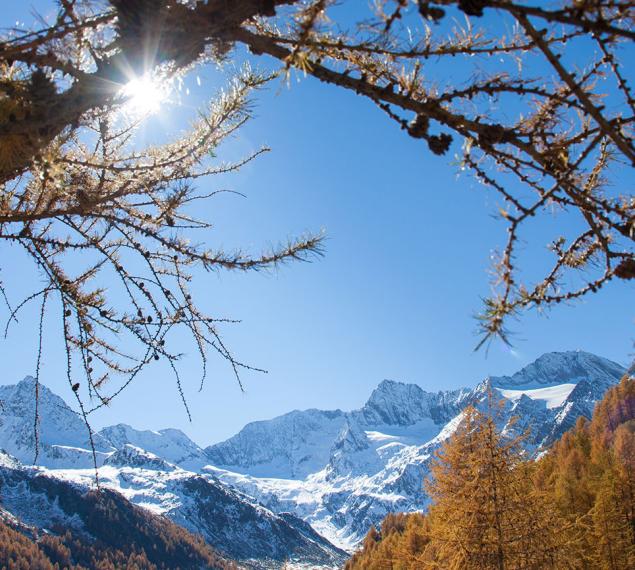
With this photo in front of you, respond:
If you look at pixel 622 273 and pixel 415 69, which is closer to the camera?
pixel 622 273

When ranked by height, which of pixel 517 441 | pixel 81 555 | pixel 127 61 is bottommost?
pixel 81 555

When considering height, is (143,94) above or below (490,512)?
above

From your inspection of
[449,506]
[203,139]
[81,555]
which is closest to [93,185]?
[203,139]

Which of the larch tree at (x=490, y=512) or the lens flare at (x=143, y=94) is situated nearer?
the lens flare at (x=143, y=94)

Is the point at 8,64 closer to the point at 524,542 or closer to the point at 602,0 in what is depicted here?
the point at 602,0

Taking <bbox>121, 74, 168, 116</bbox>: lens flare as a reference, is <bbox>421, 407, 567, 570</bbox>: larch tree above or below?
below

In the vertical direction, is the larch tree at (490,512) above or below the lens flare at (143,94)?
below

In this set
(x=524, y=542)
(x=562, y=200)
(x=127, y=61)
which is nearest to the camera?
(x=562, y=200)

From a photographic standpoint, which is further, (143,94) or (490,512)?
(490,512)

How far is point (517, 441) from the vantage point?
1120cm

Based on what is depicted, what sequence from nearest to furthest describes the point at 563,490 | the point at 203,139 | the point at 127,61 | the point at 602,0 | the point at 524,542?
1. the point at 602,0
2. the point at 127,61
3. the point at 203,139
4. the point at 524,542
5. the point at 563,490

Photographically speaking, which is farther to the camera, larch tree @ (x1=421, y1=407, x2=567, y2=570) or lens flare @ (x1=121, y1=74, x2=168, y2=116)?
larch tree @ (x1=421, y1=407, x2=567, y2=570)

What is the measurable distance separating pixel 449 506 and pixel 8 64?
10.6 m

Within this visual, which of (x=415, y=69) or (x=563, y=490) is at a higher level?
(x=415, y=69)
